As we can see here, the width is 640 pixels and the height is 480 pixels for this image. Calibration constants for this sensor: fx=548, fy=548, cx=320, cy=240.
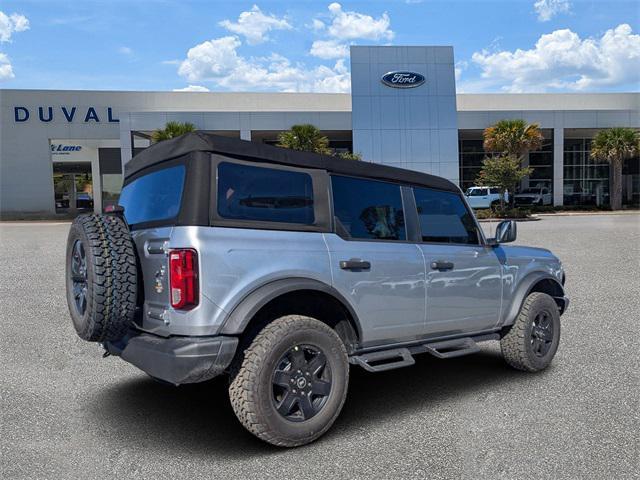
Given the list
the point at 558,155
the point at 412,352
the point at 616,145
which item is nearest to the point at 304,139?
the point at 558,155

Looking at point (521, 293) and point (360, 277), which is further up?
point (360, 277)

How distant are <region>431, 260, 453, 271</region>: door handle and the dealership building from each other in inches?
1222

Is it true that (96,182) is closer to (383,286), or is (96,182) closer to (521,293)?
(521,293)

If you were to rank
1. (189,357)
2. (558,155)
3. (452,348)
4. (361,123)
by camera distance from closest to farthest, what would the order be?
(189,357) → (452,348) → (361,123) → (558,155)

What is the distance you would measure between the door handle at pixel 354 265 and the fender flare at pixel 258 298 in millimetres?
241

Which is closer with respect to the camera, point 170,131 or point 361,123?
point 170,131

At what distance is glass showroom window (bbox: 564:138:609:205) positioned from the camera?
4434 cm

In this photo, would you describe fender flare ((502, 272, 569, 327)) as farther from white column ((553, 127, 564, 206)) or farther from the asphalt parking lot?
white column ((553, 127, 564, 206))

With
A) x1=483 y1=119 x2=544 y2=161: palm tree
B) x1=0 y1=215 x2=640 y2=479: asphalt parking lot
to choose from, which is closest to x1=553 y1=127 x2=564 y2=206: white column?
x1=483 y1=119 x2=544 y2=161: palm tree

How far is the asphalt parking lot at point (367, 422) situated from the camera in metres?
3.36

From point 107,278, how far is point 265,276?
99cm

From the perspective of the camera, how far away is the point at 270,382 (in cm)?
344

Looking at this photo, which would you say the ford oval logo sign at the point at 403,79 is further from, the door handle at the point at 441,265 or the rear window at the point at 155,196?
the rear window at the point at 155,196

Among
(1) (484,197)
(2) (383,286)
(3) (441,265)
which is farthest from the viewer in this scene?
(1) (484,197)
